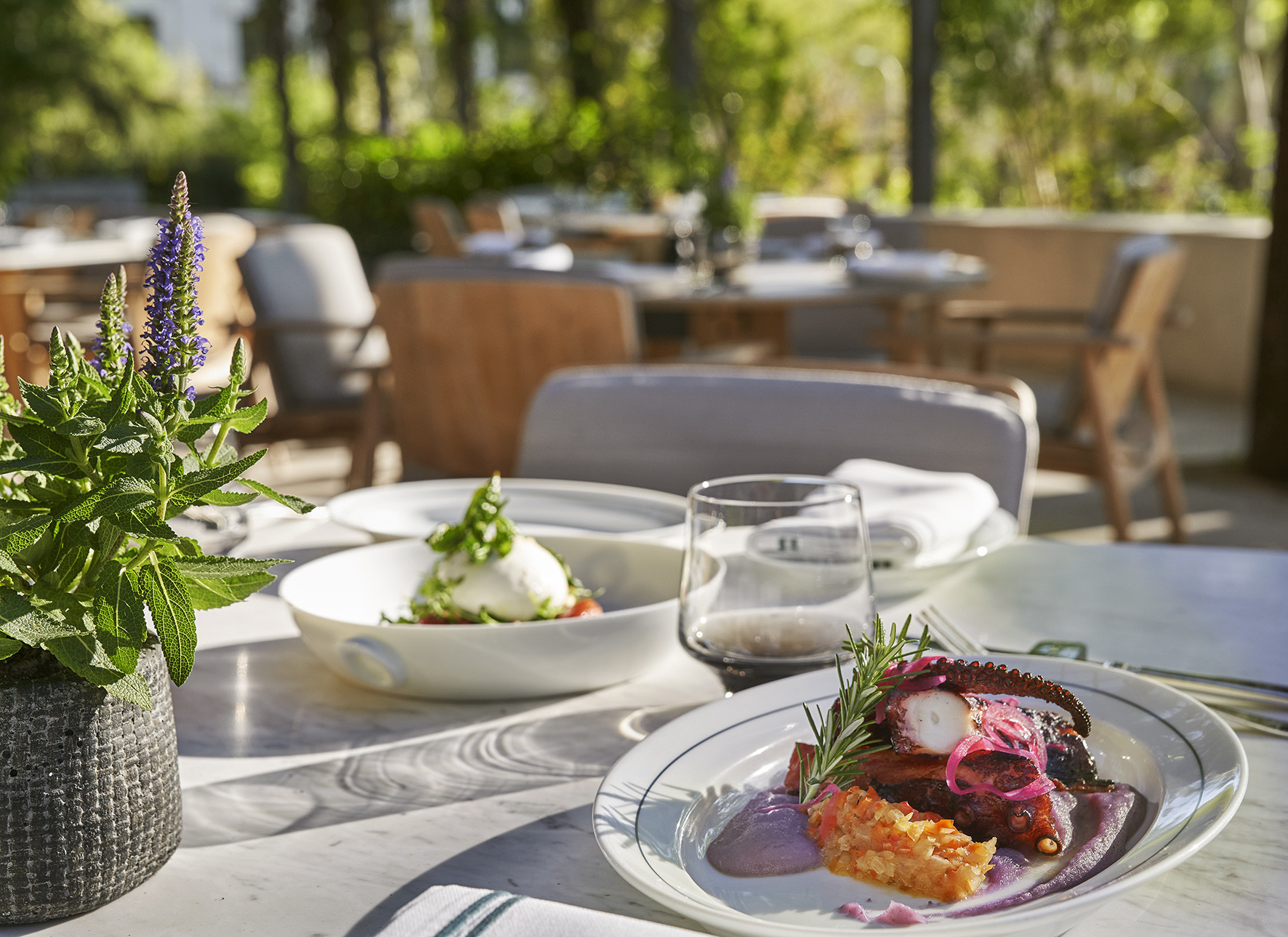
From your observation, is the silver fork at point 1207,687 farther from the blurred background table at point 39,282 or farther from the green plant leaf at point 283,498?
the blurred background table at point 39,282

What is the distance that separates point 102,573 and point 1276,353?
16.3ft

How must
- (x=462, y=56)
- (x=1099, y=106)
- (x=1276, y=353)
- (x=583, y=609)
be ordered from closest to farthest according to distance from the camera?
(x=583, y=609) → (x=1276, y=353) → (x=462, y=56) → (x=1099, y=106)

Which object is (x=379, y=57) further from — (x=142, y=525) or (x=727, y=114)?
Result: (x=142, y=525)

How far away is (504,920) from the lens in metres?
0.51

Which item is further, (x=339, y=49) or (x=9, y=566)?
(x=339, y=49)

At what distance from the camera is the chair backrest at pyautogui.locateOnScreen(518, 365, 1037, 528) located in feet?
4.83

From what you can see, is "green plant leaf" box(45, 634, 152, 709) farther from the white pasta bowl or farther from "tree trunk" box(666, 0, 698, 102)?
"tree trunk" box(666, 0, 698, 102)

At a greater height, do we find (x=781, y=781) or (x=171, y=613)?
(x=171, y=613)

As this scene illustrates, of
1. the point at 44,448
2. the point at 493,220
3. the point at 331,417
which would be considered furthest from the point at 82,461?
the point at 493,220

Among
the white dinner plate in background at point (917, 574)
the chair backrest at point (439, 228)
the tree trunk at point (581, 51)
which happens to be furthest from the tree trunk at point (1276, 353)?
the tree trunk at point (581, 51)

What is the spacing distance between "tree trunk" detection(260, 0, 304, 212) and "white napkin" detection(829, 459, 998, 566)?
544 inches

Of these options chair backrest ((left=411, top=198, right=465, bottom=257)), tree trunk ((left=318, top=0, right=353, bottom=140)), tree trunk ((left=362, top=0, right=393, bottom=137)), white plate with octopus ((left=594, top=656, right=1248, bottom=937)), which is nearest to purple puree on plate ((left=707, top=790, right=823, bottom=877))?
white plate with octopus ((left=594, top=656, right=1248, bottom=937))

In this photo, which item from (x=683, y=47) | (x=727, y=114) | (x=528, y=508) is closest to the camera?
(x=528, y=508)

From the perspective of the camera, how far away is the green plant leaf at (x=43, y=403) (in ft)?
1.76
